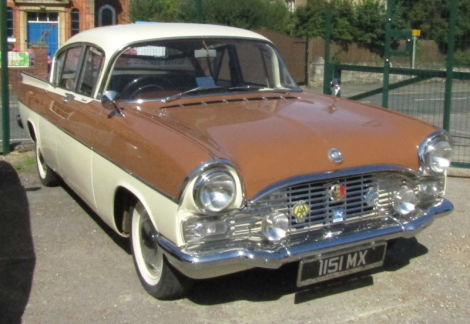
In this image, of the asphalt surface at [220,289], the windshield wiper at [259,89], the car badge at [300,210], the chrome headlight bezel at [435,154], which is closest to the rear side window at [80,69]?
the windshield wiper at [259,89]

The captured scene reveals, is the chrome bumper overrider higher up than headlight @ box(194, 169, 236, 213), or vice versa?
headlight @ box(194, 169, 236, 213)

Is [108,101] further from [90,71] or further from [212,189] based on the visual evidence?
[212,189]

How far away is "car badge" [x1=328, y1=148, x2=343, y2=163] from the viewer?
12.1 ft

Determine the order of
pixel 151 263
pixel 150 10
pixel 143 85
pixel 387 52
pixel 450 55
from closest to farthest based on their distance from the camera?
pixel 151 263 < pixel 143 85 < pixel 450 55 < pixel 387 52 < pixel 150 10

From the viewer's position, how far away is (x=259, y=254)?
3457mm

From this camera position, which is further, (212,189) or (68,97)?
(68,97)

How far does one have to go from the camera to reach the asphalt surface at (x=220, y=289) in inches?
152

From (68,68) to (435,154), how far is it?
3182 millimetres

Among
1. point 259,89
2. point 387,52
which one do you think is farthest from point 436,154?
point 387,52

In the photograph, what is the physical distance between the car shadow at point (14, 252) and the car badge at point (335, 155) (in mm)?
2007

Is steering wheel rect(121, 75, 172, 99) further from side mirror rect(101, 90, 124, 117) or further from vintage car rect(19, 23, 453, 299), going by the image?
side mirror rect(101, 90, 124, 117)

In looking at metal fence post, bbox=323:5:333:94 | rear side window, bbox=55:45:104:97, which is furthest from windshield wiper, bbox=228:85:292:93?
metal fence post, bbox=323:5:333:94

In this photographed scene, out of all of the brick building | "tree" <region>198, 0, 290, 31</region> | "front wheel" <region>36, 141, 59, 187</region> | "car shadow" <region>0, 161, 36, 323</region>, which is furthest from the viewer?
the brick building

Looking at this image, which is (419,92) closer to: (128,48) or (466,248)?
(466,248)
